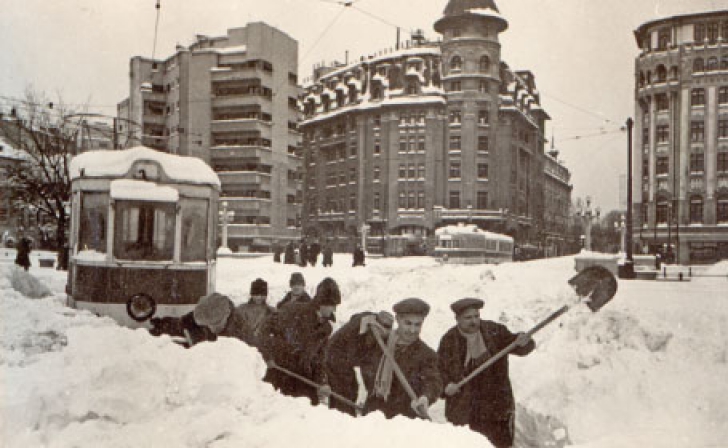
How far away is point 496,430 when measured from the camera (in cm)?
454

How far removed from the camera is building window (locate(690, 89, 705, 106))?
6.00 meters

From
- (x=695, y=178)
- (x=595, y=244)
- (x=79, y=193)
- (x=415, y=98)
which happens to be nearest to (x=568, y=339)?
(x=695, y=178)

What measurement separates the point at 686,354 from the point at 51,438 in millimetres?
5428

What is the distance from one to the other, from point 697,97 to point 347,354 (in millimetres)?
4274

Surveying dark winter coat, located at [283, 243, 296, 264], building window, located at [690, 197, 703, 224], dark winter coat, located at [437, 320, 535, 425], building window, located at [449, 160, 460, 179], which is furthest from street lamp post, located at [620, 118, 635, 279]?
Result: dark winter coat, located at [283, 243, 296, 264]

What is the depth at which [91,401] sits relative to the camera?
13.5 ft

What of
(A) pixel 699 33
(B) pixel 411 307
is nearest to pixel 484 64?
(A) pixel 699 33

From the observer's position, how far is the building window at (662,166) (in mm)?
6867

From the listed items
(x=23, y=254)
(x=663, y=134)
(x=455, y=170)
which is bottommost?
(x=23, y=254)

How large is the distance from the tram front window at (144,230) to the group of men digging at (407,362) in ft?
13.2

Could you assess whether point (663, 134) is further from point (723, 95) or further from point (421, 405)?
point (421, 405)

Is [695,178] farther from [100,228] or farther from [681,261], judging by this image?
[100,228]

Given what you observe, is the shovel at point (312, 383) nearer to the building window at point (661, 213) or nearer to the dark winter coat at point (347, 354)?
the dark winter coat at point (347, 354)

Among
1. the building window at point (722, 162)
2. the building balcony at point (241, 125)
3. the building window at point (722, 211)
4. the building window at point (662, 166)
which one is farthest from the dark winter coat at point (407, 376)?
the building balcony at point (241, 125)
